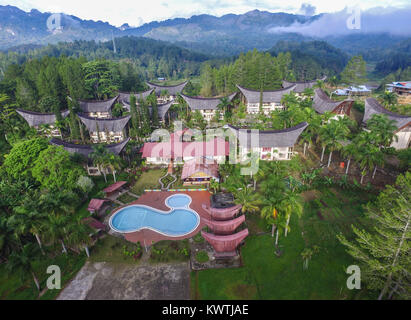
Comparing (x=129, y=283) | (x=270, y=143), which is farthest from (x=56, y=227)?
(x=270, y=143)

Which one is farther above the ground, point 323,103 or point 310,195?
point 323,103

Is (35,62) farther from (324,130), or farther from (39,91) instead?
(324,130)

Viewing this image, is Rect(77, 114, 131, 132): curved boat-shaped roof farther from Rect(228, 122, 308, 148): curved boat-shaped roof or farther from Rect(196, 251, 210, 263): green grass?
Rect(196, 251, 210, 263): green grass

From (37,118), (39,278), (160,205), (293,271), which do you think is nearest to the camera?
(293,271)

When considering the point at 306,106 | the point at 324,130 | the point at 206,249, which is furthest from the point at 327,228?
the point at 306,106

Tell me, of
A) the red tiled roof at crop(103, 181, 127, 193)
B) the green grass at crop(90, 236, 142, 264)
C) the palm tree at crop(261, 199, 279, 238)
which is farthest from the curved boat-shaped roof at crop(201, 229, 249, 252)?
the red tiled roof at crop(103, 181, 127, 193)

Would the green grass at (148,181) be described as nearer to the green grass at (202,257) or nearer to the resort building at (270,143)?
the resort building at (270,143)

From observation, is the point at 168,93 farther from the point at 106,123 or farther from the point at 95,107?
the point at 106,123
